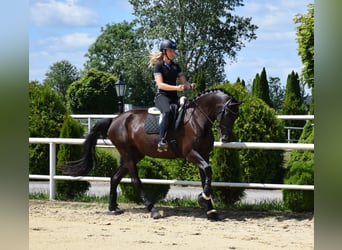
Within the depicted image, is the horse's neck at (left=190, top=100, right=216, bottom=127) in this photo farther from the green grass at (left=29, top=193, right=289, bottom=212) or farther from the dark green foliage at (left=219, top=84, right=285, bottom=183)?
the dark green foliage at (left=219, top=84, right=285, bottom=183)

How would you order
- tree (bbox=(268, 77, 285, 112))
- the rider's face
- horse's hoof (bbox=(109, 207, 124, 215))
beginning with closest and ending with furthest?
the rider's face
horse's hoof (bbox=(109, 207, 124, 215))
tree (bbox=(268, 77, 285, 112))

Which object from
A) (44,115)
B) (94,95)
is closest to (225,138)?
(44,115)

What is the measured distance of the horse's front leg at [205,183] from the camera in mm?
7586

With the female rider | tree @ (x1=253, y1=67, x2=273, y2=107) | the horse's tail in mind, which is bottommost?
the horse's tail

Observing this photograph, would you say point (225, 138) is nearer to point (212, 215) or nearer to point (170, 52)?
point (212, 215)

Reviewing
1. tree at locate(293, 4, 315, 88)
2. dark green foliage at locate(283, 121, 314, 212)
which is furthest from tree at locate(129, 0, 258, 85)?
dark green foliage at locate(283, 121, 314, 212)

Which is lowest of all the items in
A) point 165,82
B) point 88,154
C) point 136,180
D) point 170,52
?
point 136,180

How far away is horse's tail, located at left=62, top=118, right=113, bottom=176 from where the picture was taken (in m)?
8.84

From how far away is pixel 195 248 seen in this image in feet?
18.9

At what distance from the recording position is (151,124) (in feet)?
27.0

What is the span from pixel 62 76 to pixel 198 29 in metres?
28.2
